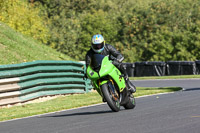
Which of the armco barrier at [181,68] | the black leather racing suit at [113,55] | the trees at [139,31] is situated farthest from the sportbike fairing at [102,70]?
the trees at [139,31]

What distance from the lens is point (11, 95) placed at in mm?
14125

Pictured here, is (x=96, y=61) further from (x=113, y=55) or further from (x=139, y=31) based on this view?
(x=139, y=31)

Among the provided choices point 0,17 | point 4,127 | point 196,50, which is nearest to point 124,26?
point 196,50

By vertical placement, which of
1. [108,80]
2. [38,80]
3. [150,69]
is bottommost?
[150,69]

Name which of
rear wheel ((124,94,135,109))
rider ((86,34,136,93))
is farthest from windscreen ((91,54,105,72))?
rear wheel ((124,94,135,109))

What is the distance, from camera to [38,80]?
15.8 m

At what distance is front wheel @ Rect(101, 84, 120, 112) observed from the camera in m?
9.70

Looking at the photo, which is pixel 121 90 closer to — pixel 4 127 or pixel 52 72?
pixel 4 127

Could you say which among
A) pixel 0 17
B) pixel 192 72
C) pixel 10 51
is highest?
pixel 0 17

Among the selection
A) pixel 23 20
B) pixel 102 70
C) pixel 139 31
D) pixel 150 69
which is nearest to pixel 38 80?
pixel 102 70

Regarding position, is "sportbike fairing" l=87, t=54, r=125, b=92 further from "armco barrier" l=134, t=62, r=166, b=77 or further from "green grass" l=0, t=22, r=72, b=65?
"armco barrier" l=134, t=62, r=166, b=77

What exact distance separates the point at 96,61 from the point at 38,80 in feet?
19.7

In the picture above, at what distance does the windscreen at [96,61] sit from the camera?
10.1 meters

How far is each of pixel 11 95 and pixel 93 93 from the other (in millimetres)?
4210
